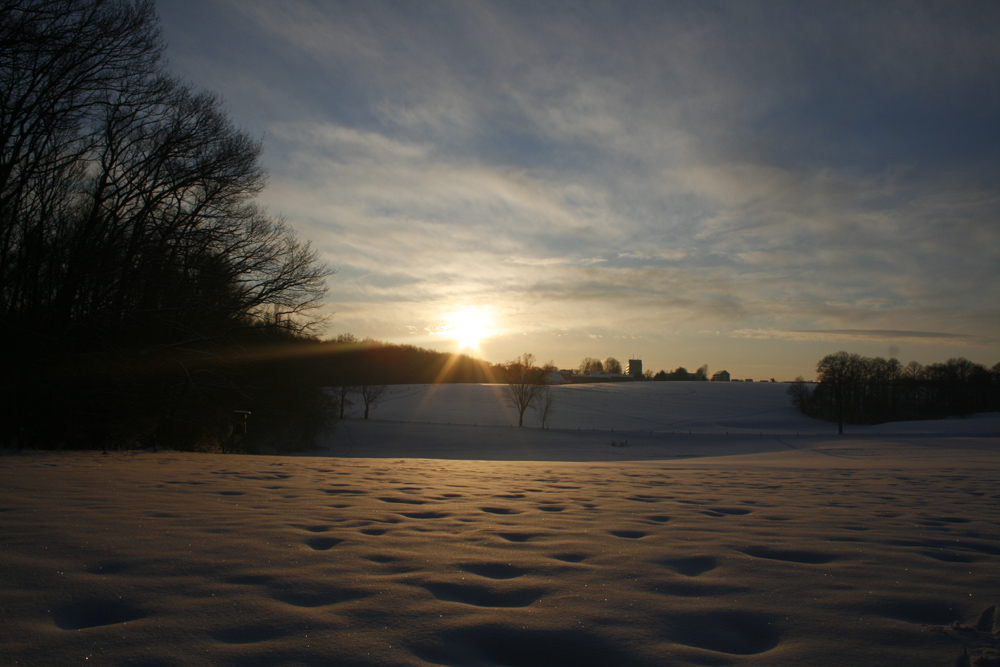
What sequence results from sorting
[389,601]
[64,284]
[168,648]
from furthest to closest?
[64,284] → [389,601] → [168,648]

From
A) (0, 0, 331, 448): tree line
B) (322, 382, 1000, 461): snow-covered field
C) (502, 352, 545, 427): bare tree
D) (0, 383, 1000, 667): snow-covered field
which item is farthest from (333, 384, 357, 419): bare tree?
(0, 383, 1000, 667): snow-covered field

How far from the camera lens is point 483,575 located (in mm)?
2590

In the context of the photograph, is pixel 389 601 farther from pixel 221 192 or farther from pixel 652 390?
pixel 652 390

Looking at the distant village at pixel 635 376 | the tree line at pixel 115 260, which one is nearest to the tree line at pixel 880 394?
the distant village at pixel 635 376

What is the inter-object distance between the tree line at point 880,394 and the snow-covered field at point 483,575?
72309 millimetres

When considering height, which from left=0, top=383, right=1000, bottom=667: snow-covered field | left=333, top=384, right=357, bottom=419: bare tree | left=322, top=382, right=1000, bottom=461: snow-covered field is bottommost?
left=322, top=382, right=1000, bottom=461: snow-covered field

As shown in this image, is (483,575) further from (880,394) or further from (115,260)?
(880,394)

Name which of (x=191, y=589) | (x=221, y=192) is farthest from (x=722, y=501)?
→ (x=221, y=192)

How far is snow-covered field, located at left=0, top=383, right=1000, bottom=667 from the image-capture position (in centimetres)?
179

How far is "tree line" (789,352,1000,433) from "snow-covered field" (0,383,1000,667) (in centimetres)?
7231

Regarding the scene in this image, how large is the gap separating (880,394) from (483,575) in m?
90.7

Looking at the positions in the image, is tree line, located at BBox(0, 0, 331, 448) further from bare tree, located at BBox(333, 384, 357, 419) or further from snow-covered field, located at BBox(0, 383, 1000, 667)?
bare tree, located at BBox(333, 384, 357, 419)

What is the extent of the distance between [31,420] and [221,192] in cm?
837

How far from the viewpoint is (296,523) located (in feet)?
12.0
